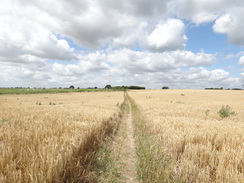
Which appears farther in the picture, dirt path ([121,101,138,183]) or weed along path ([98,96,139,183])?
dirt path ([121,101,138,183])

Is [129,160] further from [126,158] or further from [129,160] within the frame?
[126,158]

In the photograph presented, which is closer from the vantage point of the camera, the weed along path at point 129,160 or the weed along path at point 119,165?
the weed along path at point 119,165

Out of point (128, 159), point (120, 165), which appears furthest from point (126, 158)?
point (120, 165)

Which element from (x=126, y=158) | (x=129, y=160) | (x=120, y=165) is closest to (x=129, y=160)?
(x=129, y=160)

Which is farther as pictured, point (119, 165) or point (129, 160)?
point (129, 160)

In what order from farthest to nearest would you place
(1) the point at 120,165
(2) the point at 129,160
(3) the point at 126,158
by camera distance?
(3) the point at 126,158
(2) the point at 129,160
(1) the point at 120,165

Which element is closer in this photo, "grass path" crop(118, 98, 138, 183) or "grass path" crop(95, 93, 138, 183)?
"grass path" crop(95, 93, 138, 183)

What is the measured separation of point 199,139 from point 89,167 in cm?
368

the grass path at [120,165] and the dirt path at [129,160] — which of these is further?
the dirt path at [129,160]

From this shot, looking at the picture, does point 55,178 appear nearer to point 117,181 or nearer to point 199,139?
point 117,181

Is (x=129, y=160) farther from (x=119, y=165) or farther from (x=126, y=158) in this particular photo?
(x=119, y=165)

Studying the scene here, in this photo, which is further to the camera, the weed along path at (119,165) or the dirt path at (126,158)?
the dirt path at (126,158)

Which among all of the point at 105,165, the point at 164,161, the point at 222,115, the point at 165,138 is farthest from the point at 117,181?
the point at 222,115

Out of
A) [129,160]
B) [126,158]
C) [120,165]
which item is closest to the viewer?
[120,165]
